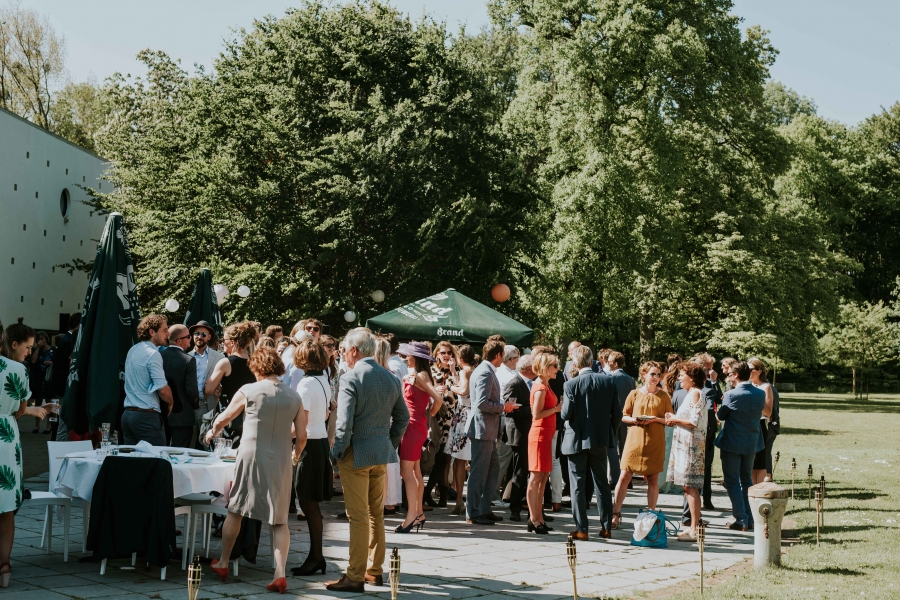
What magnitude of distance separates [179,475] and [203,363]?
2927 millimetres

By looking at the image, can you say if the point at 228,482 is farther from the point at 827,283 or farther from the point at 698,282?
the point at 827,283

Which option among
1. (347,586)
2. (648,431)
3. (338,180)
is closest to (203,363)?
(347,586)

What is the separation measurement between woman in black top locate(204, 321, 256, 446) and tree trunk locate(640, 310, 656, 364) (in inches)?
1034

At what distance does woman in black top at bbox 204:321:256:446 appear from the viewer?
8.48m

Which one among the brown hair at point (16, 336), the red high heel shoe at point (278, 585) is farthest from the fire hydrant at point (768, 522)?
the brown hair at point (16, 336)

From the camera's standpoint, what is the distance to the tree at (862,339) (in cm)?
5266

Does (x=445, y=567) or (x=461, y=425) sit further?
(x=461, y=425)

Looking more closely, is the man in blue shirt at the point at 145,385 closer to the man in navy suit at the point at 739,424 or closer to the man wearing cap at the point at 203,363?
the man wearing cap at the point at 203,363

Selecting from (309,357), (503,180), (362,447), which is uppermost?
(503,180)

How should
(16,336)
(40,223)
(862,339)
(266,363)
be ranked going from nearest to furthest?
(266,363), (16,336), (40,223), (862,339)

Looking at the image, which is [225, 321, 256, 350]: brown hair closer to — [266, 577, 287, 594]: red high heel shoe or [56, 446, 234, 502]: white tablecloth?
[56, 446, 234, 502]: white tablecloth

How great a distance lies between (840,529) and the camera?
10.7 metres

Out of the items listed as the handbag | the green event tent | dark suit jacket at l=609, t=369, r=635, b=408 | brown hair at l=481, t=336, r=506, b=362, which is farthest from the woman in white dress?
the handbag

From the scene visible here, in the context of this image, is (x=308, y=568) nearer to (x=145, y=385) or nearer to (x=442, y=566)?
(x=442, y=566)
